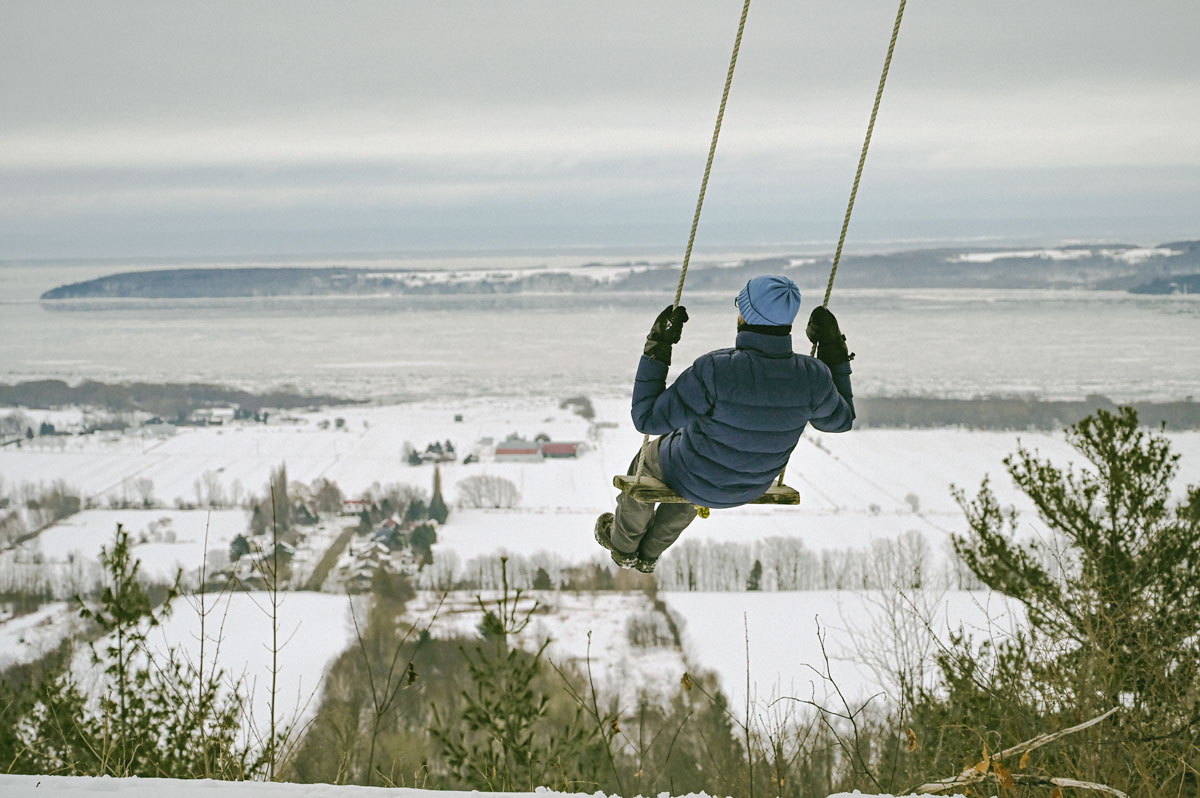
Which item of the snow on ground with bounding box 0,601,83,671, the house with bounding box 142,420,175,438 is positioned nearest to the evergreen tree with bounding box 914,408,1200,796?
the snow on ground with bounding box 0,601,83,671

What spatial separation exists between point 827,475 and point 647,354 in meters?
63.8

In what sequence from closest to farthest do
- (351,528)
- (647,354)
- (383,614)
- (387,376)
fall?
(647,354) < (383,614) < (351,528) < (387,376)

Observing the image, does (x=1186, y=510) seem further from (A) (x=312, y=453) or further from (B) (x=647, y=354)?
(A) (x=312, y=453)

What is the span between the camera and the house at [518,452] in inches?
2803

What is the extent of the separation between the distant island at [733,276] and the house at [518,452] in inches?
653

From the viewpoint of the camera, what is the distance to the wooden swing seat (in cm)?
469

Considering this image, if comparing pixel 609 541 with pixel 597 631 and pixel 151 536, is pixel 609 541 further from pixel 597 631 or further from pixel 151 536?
pixel 151 536

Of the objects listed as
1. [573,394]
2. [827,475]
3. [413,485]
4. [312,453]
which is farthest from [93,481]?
[827,475]

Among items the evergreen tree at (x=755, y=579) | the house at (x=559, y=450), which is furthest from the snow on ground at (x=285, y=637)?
the house at (x=559, y=450)

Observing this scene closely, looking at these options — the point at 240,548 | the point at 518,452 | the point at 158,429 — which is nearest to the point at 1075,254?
the point at 518,452

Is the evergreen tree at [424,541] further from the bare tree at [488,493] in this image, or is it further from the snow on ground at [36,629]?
the snow on ground at [36,629]

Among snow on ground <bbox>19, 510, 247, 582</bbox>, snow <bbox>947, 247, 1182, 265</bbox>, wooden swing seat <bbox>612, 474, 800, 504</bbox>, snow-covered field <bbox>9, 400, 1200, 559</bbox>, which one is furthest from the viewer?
snow <bbox>947, 247, 1182, 265</bbox>

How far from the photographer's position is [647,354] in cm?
444

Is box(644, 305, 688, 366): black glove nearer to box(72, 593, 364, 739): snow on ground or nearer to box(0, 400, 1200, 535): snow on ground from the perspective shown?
box(72, 593, 364, 739): snow on ground
